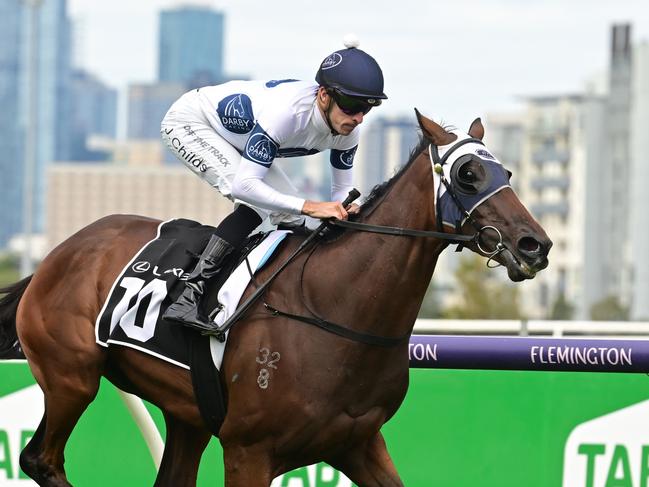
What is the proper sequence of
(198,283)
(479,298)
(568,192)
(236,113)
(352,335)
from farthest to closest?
(568,192) → (479,298) → (236,113) → (198,283) → (352,335)

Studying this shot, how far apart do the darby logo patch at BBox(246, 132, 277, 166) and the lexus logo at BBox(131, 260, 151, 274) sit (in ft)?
2.59

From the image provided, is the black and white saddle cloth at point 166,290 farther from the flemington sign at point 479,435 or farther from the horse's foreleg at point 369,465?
the flemington sign at point 479,435

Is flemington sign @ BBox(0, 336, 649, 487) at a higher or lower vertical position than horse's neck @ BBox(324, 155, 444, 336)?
lower

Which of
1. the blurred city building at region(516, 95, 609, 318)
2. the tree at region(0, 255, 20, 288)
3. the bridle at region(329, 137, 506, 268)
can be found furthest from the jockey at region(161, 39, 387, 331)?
the tree at region(0, 255, 20, 288)

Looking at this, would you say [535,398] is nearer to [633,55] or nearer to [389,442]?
[389,442]

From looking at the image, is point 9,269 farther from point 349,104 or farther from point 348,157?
point 349,104

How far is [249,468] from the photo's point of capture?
18.6 feet

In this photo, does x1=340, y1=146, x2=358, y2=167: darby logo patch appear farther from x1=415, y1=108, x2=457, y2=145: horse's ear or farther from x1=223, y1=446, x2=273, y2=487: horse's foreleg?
x1=223, y1=446, x2=273, y2=487: horse's foreleg

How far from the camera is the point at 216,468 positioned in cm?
758

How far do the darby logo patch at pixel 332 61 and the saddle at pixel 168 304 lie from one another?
776 mm

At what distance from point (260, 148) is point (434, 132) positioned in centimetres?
72

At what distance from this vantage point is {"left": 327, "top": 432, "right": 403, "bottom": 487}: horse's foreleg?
589 centimetres

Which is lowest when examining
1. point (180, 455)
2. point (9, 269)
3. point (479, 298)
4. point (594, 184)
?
point (9, 269)

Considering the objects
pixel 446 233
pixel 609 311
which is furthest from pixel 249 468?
pixel 609 311
